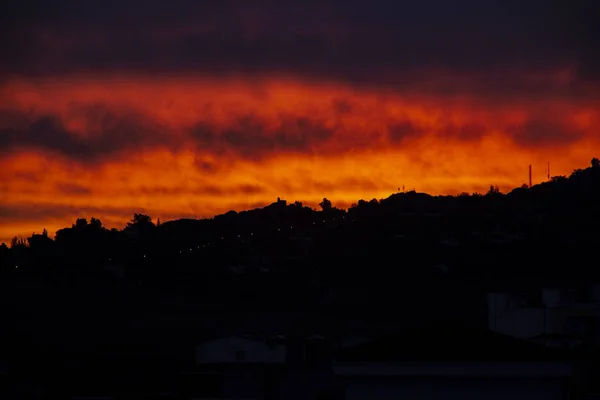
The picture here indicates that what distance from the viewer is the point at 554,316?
89.3 m

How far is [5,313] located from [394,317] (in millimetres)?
34133

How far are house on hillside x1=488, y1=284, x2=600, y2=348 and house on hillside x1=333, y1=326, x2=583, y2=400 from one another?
65603 mm

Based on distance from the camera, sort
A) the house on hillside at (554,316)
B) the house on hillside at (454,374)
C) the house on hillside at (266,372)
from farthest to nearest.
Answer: the house on hillside at (554,316) < the house on hillside at (266,372) < the house on hillside at (454,374)

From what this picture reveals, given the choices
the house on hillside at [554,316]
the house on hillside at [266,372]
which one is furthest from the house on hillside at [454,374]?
the house on hillside at [554,316]

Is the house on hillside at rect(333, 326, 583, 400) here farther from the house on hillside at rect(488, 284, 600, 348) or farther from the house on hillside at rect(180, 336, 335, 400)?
the house on hillside at rect(488, 284, 600, 348)

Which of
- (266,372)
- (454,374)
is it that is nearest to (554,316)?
(266,372)

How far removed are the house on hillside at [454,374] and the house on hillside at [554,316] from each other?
65.6m

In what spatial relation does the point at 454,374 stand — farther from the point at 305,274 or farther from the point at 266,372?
the point at 305,274

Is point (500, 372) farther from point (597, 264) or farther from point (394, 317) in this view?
point (597, 264)

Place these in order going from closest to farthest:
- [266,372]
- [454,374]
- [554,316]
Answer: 1. [454,374]
2. [266,372]
3. [554,316]

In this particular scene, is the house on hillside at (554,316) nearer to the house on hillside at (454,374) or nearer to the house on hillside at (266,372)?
the house on hillside at (266,372)

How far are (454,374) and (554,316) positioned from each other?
71115mm

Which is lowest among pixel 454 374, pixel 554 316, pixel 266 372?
pixel 266 372

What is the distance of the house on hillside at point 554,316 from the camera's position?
287 feet
